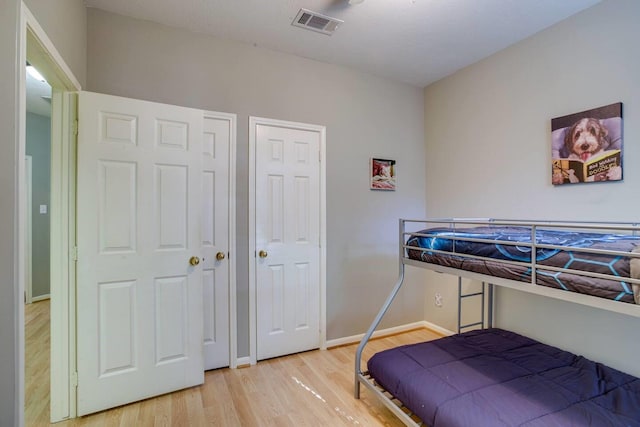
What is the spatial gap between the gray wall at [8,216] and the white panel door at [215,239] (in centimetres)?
124

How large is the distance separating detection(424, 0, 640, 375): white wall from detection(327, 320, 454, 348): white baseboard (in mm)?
103

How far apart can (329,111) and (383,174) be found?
85cm

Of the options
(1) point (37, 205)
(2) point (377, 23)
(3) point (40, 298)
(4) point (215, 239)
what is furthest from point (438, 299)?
(1) point (37, 205)

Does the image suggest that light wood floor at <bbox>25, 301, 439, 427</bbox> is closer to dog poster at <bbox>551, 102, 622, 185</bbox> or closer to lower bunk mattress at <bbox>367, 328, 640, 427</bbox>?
lower bunk mattress at <bbox>367, 328, 640, 427</bbox>

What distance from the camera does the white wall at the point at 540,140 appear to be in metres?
1.88

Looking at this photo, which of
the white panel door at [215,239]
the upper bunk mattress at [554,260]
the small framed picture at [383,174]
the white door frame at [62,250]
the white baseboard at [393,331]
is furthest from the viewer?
the small framed picture at [383,174]

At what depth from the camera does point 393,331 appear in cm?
316

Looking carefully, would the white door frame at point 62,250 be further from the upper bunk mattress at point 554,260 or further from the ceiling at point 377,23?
the upper bunk mattress at point 554,260

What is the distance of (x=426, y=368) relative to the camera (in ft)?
5.93

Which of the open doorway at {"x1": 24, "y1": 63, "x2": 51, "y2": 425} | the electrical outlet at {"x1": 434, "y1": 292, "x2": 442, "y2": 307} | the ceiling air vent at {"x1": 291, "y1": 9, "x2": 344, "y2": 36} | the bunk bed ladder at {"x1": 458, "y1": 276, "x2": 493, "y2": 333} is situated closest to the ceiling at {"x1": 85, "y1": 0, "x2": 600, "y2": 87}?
the ceiling air vent at {"x1": 291, "y1": 9, "x2": 344, "y2": 36}

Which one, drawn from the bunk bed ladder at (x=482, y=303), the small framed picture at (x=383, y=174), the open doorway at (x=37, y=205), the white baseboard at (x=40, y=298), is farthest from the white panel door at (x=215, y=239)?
the white baseboard at (x=40, y=298)

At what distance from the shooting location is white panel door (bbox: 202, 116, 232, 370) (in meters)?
2.37

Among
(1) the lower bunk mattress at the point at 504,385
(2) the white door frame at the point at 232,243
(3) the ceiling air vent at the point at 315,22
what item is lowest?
(1) the lower bunk mattress at the point at 504,385

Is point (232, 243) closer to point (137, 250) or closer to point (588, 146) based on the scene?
point (137, 250)
